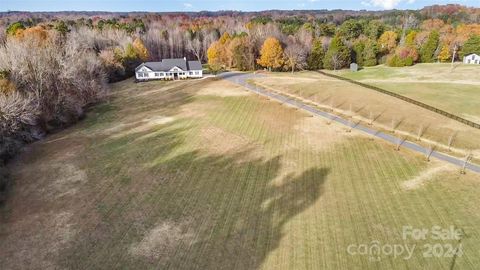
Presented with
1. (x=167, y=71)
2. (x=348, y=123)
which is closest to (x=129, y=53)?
(x=167, y=71)

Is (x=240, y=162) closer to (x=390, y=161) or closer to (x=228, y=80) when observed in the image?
(x=390, y=161)

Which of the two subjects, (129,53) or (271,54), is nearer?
(271,54)

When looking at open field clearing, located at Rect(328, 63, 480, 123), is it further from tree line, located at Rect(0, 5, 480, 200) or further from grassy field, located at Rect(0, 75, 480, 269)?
grassy field, located at Rect(0, 75, 480, 269)

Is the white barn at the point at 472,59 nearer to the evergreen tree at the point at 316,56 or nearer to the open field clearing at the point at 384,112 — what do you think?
the evergreen tree at the point at 316,56

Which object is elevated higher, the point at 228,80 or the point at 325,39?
the point at 325,39

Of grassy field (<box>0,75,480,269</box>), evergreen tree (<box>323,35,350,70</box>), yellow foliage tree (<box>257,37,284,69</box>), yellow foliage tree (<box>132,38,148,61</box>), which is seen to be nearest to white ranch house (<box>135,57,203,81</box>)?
yellow foliage tree (<box>132,38,148,61</box>)

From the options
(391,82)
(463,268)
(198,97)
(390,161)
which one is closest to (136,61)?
(198,97)

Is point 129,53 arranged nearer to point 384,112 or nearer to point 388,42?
point 384,112
